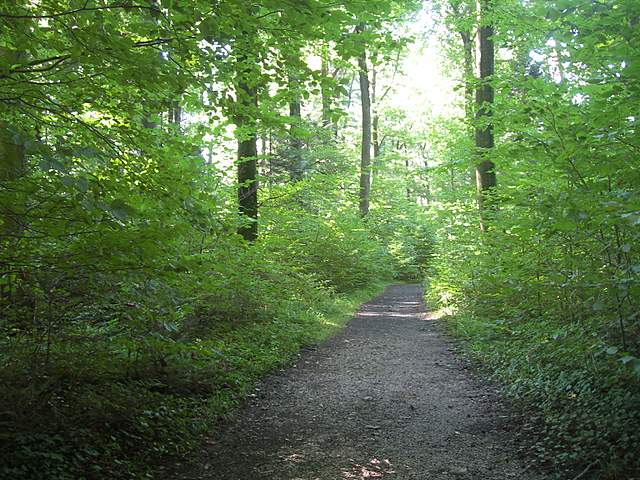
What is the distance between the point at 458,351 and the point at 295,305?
4.29m

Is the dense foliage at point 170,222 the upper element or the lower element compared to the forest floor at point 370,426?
upper

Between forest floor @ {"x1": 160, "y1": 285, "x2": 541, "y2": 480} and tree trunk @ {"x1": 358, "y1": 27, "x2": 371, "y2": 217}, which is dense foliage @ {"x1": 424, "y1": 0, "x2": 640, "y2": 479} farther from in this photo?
tree trunk @ {"x1": 358, "y1": 27, "x2": 371, "y2": 217}

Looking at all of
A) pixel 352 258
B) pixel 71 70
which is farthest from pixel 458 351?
pixel 352 258

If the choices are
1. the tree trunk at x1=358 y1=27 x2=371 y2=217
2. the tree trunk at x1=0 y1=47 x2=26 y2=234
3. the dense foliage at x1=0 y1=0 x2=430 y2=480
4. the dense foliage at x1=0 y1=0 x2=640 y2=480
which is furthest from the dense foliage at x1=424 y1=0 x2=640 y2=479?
the tree trunk at x1=358 y1=27 x2=371 y2=217

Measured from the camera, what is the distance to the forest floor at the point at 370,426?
445 centimetres

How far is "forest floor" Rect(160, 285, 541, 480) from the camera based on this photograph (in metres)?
4.45

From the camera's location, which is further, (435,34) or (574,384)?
(435,34)

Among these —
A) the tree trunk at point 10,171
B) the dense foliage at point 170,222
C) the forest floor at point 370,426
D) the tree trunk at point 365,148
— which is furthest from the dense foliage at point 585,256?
the tree trunk at point 365,148

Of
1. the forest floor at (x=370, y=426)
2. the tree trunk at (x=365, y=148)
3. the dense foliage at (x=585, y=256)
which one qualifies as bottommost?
the forest floor at (x=370, y=426)

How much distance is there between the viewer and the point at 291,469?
4457 millimetres

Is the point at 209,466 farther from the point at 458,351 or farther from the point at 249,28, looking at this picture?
the point at 458,351

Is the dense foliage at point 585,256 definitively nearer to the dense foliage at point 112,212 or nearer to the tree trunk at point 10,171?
the dense foliage at point 112,212

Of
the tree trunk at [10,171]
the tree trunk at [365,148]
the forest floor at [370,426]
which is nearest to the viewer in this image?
the tree trunk at [10,171]

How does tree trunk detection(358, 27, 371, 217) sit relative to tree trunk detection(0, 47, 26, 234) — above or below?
above
